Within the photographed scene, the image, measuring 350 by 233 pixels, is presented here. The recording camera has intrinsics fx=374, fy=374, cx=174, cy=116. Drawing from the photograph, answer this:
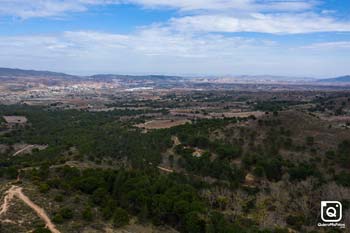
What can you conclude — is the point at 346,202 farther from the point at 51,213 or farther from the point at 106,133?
the point at 106,133

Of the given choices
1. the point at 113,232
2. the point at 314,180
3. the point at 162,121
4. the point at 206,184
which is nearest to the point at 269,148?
the point at 314,180

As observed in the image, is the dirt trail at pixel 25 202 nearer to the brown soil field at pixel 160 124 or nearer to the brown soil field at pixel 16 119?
the brown soil field at pixel 160 124

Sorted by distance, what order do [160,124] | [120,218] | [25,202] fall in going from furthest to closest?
[160,124] → [25,202] → [120,218]

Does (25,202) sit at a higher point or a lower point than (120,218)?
higher

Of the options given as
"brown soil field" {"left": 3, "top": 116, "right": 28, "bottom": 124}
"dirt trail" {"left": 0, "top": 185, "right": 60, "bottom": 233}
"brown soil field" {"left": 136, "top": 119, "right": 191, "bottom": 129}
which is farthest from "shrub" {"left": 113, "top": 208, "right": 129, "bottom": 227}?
"brown soil field" {"left": 3, "top": 116, "right": 28, "bottom": 124}

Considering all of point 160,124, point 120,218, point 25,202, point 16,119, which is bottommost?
point 16,119

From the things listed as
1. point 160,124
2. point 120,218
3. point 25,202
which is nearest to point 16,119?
point 160,124

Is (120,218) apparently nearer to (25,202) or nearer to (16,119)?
(25,202)

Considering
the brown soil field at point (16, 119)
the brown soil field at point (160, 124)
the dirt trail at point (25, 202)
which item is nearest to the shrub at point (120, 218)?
the dirt trail at point (25, 202)
